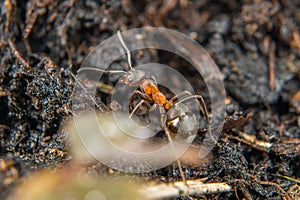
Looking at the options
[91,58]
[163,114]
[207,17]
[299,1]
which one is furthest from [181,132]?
[299,1]

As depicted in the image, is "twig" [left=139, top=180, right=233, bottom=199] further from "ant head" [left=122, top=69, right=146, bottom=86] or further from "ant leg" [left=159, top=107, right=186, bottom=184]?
"ant head" [left=122, top=69, right=146, bottom=86]

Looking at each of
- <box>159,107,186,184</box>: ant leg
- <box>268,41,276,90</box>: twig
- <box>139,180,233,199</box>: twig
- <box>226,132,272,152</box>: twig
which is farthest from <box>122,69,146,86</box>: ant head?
<box>268,41,276,90</box>: twig

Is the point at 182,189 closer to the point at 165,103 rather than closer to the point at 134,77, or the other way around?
the point at 165,103

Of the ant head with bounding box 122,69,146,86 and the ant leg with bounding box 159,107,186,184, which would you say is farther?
the ant head with bounding box 122,69,146,86

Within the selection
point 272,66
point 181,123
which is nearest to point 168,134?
point 181,123

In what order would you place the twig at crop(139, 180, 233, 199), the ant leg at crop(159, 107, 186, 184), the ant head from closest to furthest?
the twig at crop(139, 180, 233, 199), the ant leg at crop(159, 107, 186, 184), the ant head

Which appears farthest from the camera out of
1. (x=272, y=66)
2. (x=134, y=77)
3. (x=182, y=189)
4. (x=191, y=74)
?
(x=272, y=66)

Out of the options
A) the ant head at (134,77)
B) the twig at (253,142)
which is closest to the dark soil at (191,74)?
the twig at (253,142)
